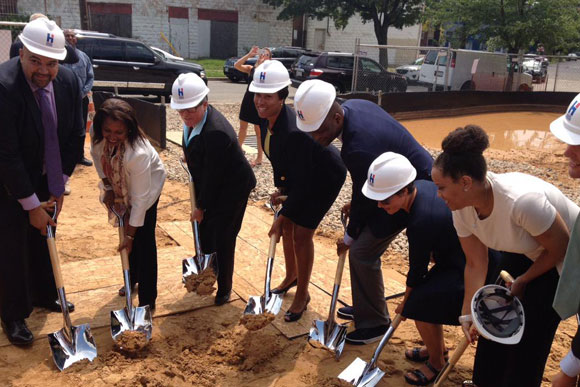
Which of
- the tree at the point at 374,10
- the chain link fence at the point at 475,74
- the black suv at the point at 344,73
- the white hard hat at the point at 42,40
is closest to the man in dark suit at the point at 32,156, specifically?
the white hard hat at the point at 42,40

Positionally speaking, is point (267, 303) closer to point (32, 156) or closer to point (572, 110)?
point (32, 156)

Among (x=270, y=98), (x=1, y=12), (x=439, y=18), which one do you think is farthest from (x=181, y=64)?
(x=1, y=12)

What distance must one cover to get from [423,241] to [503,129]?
40.6ft

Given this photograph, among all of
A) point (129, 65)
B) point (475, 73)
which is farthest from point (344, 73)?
point (129, 65)

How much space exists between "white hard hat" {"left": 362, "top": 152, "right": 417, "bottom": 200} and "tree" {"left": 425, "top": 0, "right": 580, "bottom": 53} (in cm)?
1813

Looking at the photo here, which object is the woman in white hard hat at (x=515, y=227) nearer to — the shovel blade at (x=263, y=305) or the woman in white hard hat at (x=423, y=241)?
the woman in white hard hat at (x=423, y=241)

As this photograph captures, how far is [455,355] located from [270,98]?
2.02m

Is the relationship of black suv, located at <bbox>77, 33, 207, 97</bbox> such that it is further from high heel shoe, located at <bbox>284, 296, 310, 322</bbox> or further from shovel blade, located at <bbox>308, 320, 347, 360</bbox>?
shovel blade, located at <bbox>308, 320, 347, 360</bbox>

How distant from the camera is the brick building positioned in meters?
27.8

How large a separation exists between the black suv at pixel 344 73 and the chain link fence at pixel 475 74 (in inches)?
1.0

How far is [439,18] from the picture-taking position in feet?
71.2

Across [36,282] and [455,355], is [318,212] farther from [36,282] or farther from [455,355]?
[36,282]

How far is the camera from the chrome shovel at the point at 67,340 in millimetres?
3518

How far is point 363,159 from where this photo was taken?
10.9 ft
